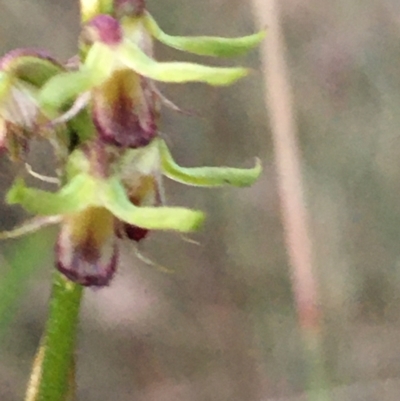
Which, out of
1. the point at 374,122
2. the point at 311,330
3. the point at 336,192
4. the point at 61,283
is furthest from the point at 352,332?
the point at 61,283

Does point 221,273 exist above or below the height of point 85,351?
above

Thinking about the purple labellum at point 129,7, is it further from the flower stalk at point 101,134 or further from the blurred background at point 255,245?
the blurred background at point 255,245

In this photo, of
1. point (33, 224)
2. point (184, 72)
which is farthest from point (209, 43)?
point (33, 224)

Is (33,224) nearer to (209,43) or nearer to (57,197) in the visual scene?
(57,197)

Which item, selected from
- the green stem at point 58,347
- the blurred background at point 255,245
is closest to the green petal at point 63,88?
the green stem at point 58,347

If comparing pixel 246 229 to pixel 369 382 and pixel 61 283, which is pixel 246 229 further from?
pixel 61 283

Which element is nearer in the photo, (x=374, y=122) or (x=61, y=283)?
(x=61, y=283)

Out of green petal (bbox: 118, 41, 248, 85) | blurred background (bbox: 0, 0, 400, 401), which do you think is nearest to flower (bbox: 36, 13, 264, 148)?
green petal (bbox: 118, 41, 248, 85)
